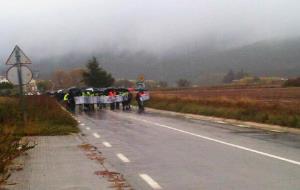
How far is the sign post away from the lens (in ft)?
76.5

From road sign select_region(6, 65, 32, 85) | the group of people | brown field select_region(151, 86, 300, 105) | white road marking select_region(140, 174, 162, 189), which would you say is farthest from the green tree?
white road marking select_region(140, 174, 162, 189)

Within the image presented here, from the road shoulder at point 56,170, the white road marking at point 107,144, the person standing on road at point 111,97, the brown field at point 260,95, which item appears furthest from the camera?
the person standing on road at point 111,97

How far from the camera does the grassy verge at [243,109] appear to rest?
26484mm

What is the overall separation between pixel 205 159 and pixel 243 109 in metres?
19.4

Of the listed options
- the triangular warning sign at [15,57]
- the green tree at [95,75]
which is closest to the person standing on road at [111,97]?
the triangular warning sign at [15,57]

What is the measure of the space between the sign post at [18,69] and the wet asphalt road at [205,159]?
3.79m

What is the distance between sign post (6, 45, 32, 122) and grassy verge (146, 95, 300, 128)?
408 inches

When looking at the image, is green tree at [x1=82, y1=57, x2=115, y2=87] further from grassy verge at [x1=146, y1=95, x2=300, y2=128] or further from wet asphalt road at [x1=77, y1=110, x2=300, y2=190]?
wet asphalt road at [x1=77, y1=110, x2=300, y2=190]

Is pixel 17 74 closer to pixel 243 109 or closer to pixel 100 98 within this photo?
pixel 243 109

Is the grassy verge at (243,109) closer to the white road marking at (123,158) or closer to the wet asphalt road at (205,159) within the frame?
the wet asphalt road at (205,159)

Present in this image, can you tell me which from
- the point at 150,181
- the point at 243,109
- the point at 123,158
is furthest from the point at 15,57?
the point at 150,181

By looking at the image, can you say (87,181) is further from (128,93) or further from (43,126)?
(128,93)

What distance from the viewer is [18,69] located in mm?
23703

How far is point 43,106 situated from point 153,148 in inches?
688
